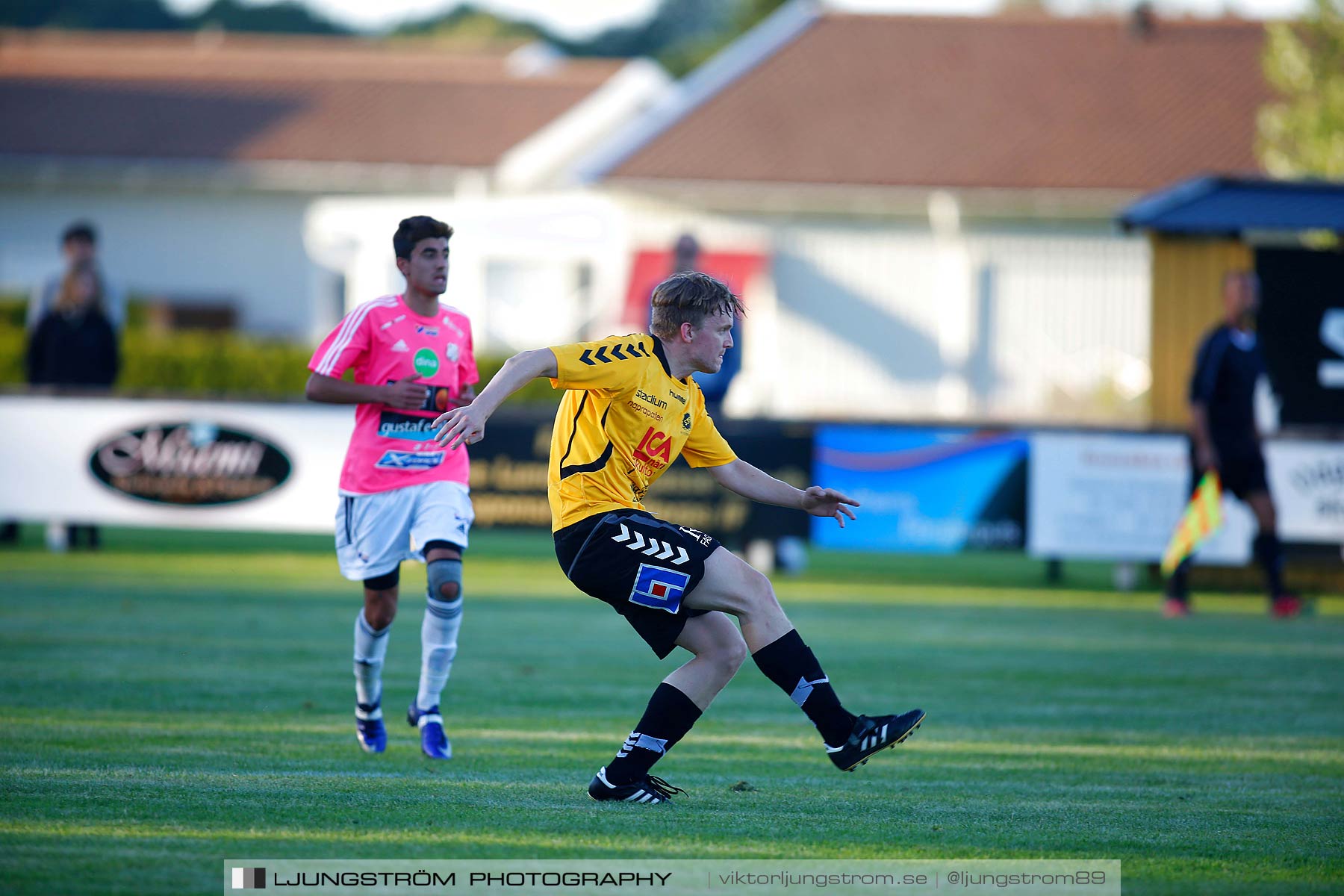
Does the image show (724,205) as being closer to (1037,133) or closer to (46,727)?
(1037,133)

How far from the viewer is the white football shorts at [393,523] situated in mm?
6867

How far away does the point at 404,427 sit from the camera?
275 inches

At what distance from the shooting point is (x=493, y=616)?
11.6m

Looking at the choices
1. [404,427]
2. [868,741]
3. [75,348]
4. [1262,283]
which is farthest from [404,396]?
[1262,283]

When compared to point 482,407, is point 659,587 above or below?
below

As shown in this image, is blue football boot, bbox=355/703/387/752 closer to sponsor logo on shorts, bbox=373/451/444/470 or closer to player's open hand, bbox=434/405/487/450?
sponsor logo on shorts, bbox=373/451/444/470

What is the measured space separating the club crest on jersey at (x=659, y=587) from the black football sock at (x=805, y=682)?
359 mm

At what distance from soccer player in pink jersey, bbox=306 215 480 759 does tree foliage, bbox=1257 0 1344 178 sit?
25.1 metres

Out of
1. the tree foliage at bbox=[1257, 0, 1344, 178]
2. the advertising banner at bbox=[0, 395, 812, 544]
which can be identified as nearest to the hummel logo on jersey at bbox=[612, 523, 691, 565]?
the advertising banner at bbox=[0, 395, 812, 544]

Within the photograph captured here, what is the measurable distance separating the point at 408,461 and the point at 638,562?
5.86 ft

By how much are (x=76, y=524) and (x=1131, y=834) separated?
12.1m

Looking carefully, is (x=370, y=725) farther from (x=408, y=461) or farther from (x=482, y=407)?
(x=482, y=407)

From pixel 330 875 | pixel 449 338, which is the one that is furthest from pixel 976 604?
pixel 330 875

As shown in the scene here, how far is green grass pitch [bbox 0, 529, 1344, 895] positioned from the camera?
16.7 feet
